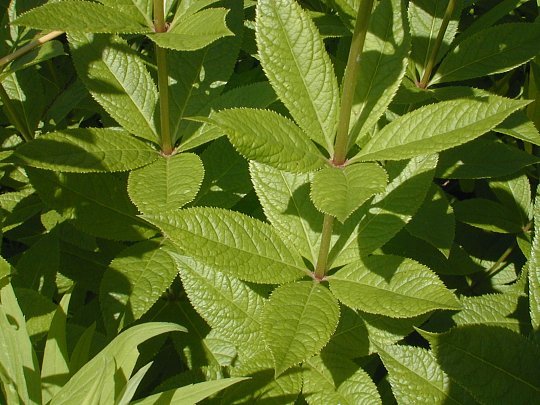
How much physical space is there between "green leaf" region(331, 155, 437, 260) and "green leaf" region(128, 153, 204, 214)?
Result: 52cm

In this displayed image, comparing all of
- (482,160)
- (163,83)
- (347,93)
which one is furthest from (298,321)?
(482,160)

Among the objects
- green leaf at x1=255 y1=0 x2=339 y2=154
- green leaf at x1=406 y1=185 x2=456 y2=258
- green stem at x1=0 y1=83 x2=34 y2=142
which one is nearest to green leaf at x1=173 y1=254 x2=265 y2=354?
green leaf at x1=255 y1=0 x2=339 y2=154

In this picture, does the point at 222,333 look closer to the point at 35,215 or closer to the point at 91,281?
the point at 91,281

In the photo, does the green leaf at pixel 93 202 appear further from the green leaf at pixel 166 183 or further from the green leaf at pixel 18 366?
the green leaf at pixel 18 366

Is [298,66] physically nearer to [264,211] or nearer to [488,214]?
[264,211]

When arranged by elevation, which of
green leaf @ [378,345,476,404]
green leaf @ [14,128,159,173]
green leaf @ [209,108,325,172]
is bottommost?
green leaf @ [378,345,476,404]

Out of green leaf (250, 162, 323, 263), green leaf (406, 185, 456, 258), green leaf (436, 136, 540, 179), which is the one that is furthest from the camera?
green leaf (436, 136, 540, 179)

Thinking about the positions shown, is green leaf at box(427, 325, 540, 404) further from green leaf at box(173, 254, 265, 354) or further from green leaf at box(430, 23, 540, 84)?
green leaf at box(430, 23, 540, 84)

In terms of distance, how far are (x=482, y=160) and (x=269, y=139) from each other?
1.40 m

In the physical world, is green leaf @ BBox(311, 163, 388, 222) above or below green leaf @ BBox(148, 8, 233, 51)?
below

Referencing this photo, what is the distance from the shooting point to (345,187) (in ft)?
5.37

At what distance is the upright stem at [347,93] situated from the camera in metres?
1.57

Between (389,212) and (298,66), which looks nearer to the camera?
(298,66)

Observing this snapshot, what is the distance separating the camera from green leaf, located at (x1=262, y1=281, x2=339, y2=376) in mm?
1699
